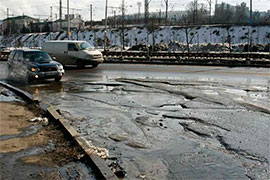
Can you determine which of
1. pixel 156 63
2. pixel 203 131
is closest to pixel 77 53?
pixel 156 63

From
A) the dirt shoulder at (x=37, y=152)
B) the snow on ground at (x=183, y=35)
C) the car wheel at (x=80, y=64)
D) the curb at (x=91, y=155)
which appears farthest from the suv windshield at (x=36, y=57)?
the snow on ground at (x=183, y=35)

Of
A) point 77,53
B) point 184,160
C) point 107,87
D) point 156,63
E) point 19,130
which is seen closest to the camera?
point 184,160

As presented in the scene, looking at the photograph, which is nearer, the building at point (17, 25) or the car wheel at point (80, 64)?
the car wheel at point (80, 64)

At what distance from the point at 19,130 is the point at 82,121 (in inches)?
63.8

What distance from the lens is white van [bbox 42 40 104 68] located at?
23875 millimetres

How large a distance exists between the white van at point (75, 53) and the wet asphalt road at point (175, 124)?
843 centimetres

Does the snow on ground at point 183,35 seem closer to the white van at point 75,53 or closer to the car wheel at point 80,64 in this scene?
the white van at point 75,53

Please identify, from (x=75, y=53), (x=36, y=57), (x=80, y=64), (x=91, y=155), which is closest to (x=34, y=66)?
(x=36, y=57)

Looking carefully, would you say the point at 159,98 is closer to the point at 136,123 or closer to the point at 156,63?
the point at 136,123

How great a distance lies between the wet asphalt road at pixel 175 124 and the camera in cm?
562

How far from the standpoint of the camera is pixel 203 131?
773 centimetres

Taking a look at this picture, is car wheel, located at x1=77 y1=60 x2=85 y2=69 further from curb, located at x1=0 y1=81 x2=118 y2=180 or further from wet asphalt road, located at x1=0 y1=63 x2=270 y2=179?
curb, located at x1=0 y1=81 x2=118 y2=180

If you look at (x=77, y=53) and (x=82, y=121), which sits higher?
(x=77, y=53)

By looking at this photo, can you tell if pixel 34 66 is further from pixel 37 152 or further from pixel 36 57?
pixel 37 152
